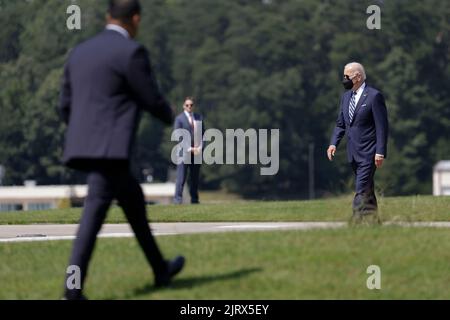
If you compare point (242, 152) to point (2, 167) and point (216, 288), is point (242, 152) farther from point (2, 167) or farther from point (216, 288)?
point (216, 288)

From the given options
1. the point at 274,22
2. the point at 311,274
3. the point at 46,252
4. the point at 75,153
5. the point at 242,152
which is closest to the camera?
the point at 75,153

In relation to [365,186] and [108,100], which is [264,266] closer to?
[108,100]

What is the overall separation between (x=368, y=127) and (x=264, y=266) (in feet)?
14.0

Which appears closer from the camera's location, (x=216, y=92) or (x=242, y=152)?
(x=242, y=152)

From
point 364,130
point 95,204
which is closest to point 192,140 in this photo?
point 364,130

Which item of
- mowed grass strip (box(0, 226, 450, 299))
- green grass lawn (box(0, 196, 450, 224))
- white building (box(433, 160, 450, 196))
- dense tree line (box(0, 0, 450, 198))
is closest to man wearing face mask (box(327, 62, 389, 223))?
green grass lawn (box(0, 196, 450, 224))

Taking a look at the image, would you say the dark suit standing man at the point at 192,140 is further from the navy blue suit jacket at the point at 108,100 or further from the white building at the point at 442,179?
the white building at the point at 442,179

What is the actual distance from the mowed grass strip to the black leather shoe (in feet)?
0.24

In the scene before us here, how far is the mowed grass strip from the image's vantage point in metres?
9.53

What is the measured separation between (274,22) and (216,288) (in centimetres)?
10548

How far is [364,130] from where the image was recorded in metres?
14.1

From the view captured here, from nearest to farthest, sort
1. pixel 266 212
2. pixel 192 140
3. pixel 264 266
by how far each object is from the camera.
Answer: pixel 264 266, pixel 266 212, pixel 192 140

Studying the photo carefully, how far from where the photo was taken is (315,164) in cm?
10894
